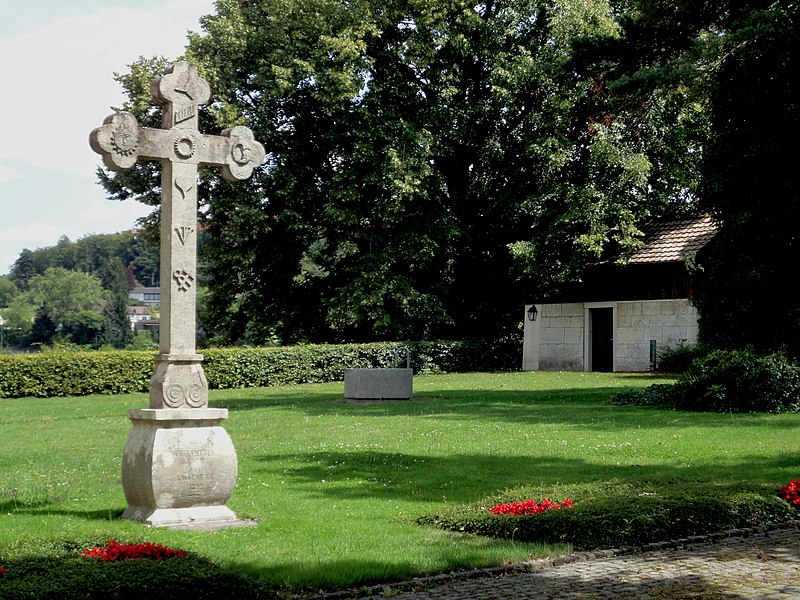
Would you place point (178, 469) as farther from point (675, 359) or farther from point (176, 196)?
point (675, 359)

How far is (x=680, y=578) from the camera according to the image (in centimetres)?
770

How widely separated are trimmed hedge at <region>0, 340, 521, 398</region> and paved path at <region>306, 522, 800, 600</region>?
82.1 ft

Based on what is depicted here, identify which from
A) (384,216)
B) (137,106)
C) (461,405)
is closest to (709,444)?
(461,405)

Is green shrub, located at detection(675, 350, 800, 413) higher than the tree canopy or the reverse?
the reverse

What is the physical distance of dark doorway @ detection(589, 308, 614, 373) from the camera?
40.7m

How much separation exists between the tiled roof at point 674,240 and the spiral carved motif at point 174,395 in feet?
96.5

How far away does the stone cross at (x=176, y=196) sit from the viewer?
32.5ft

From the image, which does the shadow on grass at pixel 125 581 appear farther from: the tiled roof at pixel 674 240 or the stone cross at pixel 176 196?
the tiled roof at pixel 674 240

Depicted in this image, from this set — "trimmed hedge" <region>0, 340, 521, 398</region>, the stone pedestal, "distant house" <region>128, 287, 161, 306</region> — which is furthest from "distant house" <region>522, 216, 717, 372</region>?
"distant house" <region>128, 287, 161, 306</region>

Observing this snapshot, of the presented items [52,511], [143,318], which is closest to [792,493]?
[52,511]

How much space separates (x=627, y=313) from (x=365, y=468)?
27.1 m

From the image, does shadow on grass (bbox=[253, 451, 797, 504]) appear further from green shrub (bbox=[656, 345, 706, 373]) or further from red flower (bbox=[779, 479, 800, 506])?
green shrub (bbox=[656, 345, 706, 373])

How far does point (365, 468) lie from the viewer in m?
14.4

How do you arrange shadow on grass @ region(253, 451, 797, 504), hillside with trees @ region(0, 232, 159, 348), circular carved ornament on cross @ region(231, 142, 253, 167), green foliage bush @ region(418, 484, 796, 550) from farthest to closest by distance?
1. hillside with trees @ region(0, 232, 159, 348)
2. shadow on grass @ region(253, 451, 797, 504)
3. circular carved ornament on cross @ region(231, 142, 253, 167)
4. green foliage bush @ region(418, 484, 796, 550)
